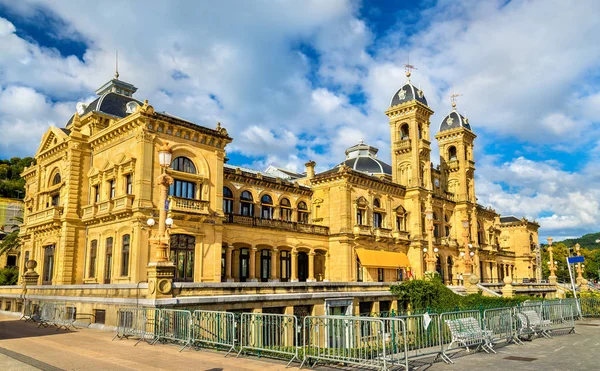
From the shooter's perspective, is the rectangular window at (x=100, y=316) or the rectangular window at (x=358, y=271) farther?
the rectangular window at (x=358, y=271)

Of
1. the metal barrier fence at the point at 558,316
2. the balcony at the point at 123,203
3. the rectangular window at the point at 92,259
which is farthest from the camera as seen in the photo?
the rectangular window at the point at 92,259

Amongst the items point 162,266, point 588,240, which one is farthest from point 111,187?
point 588,240

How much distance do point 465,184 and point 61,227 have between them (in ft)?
146

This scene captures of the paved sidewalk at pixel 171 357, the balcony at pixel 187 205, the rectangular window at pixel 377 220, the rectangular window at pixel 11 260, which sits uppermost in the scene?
the rectangular window at pixel 377 220

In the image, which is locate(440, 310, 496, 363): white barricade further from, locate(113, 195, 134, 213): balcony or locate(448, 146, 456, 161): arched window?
locate(448, 146, 456, 161): arched window

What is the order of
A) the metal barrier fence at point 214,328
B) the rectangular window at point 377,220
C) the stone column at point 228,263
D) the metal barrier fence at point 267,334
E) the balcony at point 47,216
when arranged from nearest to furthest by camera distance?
1. the metal barrier fence at point 267,334
2. the metal barrier fence at point 214,328
3. the balcony at point 47,216
4. the stone column at point 228,263
5. the rectangular window at point 377,220

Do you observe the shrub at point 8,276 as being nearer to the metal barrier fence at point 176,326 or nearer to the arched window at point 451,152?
the metal barrier fence at point 176,326

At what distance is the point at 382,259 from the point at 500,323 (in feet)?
85.8

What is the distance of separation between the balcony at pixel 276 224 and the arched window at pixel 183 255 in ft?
17.2

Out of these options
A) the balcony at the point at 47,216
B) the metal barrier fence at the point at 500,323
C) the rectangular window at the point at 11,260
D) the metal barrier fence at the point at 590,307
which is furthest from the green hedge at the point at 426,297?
the rectangular window at the point at 11,260

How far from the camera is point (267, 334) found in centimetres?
1311

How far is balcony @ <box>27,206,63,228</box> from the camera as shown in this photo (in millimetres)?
31703

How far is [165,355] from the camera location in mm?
12930

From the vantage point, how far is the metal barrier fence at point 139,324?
1575 centimetres
